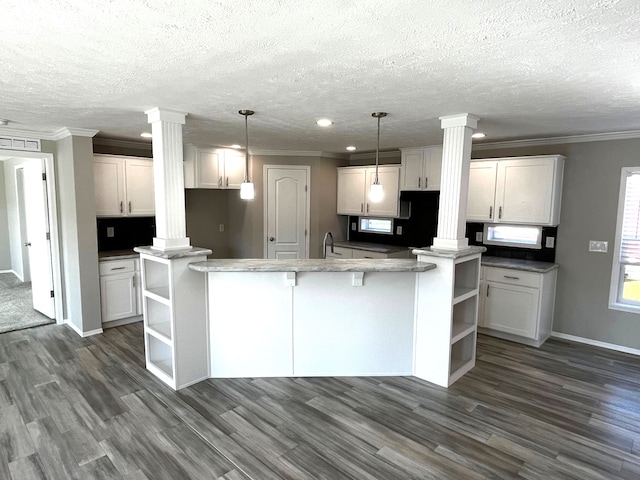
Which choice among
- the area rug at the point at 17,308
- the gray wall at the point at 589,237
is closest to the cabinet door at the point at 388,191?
the gray wall at the point at 589,237

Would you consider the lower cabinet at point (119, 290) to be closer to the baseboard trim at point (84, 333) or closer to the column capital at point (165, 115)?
the baseboard trim at point (84, 333)

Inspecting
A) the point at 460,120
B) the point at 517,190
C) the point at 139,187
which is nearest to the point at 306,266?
the point at 460,120

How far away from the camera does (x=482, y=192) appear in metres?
4.65

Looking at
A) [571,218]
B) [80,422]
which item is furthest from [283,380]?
[571,218]

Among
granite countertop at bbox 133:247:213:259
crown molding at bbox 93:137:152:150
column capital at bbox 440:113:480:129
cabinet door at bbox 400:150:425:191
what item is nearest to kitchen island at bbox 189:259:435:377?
granite countertop at bbox 133:247:213:259

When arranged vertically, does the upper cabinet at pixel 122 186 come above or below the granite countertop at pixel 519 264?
above

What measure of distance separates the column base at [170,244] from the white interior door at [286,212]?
8.41ft

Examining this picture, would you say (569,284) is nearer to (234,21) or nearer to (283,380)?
(283,380)

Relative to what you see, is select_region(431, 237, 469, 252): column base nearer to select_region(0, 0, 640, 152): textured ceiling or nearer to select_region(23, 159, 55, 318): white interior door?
select_region(0, 0, 640, 152): textured ceiling

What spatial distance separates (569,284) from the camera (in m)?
4.41

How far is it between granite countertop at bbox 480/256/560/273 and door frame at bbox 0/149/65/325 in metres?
4.99

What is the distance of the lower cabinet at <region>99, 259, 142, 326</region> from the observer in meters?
4.53

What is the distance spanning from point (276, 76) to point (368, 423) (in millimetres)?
2408

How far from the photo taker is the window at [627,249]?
3.98m
